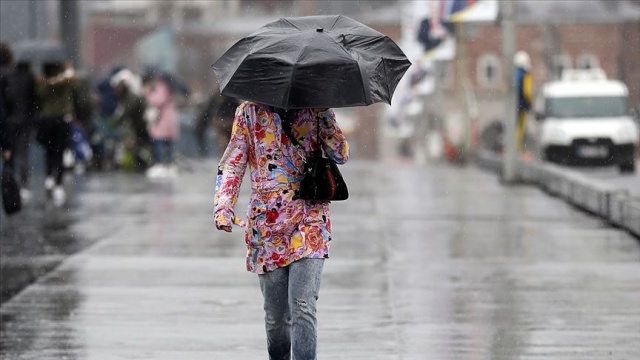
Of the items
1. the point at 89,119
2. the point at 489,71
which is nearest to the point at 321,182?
the point at 89,119

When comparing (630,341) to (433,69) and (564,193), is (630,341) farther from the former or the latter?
(433,69)

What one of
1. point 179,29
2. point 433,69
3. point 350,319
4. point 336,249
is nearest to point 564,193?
point 336,249

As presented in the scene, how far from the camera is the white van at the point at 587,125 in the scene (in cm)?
3459

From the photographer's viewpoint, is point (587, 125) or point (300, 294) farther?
point (587, 125)

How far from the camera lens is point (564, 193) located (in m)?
20.2

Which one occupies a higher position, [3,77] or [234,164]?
[234,164]

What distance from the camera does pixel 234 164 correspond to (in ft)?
24.2

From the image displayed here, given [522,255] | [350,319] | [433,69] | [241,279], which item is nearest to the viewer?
[350,319]

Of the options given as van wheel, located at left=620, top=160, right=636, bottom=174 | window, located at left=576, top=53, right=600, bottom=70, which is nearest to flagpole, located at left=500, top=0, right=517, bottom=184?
van wheel, located at left=620, top=160, right=636, bottom=174

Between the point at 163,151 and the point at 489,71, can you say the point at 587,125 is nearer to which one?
the point at 163,151

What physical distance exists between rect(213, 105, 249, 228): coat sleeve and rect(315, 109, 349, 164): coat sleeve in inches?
13.8

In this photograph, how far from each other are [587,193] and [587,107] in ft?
61.2

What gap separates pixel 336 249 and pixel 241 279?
2.19 m

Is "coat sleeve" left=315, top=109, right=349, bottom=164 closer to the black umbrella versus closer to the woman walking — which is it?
the woman walking
